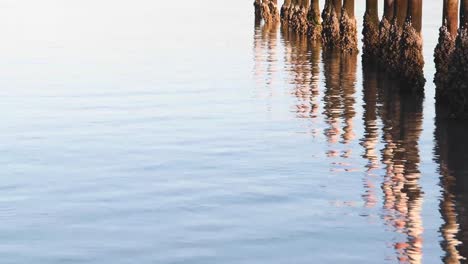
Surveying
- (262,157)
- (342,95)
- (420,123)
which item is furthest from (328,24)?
(262,157)

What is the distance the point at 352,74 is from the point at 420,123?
29.2 ft

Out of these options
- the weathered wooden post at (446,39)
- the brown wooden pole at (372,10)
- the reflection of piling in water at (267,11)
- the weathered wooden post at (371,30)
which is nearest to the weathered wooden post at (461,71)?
the weathered wooden post at (446,39)

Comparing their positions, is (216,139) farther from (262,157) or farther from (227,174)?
(227,174)

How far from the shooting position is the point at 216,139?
62.7ft

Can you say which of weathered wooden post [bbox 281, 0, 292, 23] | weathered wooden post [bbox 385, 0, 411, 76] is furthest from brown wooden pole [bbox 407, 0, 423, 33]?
weathered wooden post [bbox 281, 0, 292, 23]

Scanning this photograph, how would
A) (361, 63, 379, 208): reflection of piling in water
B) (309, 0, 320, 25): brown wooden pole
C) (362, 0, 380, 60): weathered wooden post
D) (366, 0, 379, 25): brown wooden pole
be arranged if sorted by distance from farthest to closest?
1. (309, 0, 320, 25): brown wooden pole
2. (366, 0, 379, 25): brown wooden pole
3. (362, 0, 380, 60): weathered wooden post
4. (361, 63, 379, 208): reflection of piling in water

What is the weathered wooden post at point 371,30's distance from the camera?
96.5 ft

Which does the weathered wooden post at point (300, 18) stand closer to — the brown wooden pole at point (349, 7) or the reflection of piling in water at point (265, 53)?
the reflection of piling in water at point (265, 53)

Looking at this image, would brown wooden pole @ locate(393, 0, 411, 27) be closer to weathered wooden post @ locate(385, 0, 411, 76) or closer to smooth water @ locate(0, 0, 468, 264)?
weathered wooden post @ locate(385, 0, 411, 76)

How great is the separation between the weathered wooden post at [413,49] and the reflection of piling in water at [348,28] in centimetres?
758

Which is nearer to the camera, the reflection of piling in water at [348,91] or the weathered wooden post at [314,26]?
the reflection of piling in water at [348,91]

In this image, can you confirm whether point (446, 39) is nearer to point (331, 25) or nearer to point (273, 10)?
point (331, 25)

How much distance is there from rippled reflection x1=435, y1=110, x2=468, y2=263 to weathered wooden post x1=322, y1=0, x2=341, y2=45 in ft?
41.6

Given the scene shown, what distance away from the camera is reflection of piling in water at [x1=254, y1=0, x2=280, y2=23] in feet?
181
